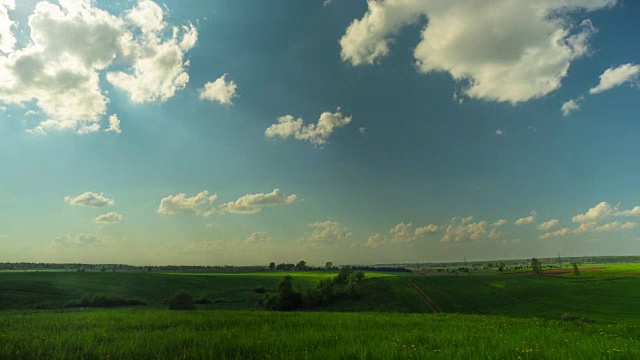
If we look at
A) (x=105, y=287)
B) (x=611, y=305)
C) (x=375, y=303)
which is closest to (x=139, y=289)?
(x=105, y=287)

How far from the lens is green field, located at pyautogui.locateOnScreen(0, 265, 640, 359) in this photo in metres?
8.16

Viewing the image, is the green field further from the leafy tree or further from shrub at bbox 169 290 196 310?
the leafy tree

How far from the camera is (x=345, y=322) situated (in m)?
17.3

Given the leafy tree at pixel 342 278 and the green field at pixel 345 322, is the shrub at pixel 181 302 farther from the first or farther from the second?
the leafy tree at pixel 342 278

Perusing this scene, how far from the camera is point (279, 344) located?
8.80m

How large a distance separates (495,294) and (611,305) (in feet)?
94.1

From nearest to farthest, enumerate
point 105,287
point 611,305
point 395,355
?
point 395,355 → point 611,305 → point 105,287

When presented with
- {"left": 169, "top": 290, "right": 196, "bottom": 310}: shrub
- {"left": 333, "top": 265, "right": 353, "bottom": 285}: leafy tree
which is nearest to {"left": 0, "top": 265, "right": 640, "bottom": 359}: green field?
{"left": 169, "top": 290, "right": 196, "bottom": 310}: shrub

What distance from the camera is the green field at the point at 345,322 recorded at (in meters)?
8.16

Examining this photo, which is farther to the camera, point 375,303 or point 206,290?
point 206,290

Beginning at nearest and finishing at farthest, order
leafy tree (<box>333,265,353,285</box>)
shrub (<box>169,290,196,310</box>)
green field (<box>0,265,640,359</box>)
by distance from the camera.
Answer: green field (<box>0,265,640,359</box>), shrub (<box>169,290,196,310</box>), leafy tree (<box>333,265,353,285</box>)

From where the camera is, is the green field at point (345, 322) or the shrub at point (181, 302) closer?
the green field at point (345, 322)

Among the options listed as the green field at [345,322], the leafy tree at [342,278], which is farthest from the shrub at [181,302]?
the leafy tree at [342,278]

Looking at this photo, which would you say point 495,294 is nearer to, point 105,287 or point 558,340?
point 558,340
